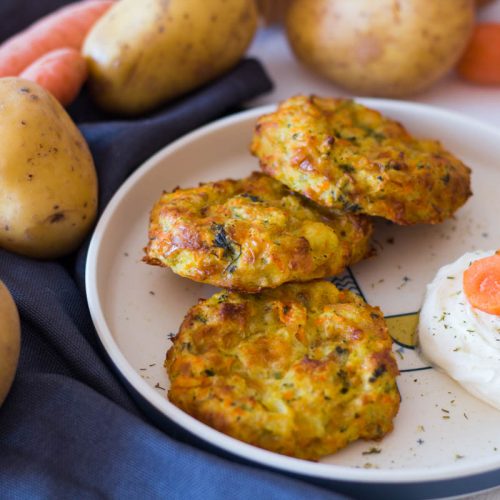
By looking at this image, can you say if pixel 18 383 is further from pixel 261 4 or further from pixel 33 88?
pixel 261 4

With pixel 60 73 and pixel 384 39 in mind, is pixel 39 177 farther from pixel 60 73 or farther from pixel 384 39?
pixel 384 39

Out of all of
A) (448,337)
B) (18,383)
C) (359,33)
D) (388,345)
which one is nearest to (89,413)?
(18,383)

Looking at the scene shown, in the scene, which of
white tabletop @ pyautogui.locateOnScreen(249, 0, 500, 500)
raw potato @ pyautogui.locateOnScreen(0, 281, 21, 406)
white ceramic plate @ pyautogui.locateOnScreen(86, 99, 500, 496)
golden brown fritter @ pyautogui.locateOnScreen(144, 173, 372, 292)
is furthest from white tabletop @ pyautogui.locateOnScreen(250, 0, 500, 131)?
raw potato @ pyautogui.locateOnScreen(0, 281, 21, 406)

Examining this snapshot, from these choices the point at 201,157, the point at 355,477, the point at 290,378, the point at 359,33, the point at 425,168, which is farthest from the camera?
the point at 359,33

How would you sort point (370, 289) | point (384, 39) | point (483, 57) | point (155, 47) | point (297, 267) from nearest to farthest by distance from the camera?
point (297, 267) → point (370, 289) → point (155, 47) → point (384, 39) → point (483, 57)

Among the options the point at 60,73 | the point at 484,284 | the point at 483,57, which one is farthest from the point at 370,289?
the point at 483,57
